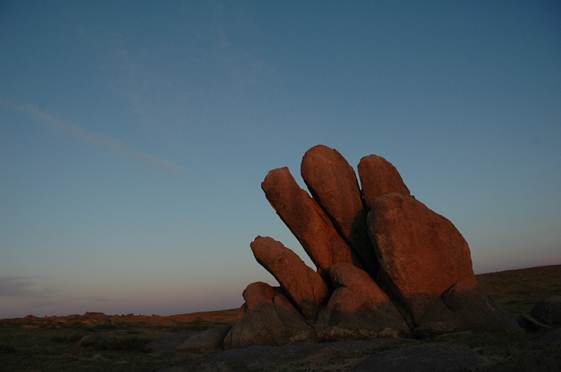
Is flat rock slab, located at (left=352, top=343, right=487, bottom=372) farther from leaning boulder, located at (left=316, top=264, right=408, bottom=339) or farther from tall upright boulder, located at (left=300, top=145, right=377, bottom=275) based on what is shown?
tall upright boulder, located at (left=300, top=145, right=377, bottom=275)

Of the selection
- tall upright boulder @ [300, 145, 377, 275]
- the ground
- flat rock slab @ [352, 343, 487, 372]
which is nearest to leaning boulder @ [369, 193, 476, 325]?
the ground

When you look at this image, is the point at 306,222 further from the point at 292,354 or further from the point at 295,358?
the point at 295,358

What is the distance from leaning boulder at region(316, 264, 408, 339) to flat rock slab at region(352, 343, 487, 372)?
213 inches

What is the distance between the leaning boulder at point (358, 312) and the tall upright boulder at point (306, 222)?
3236mm

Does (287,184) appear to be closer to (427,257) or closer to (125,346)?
(427,257)

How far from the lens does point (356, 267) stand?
899 inches

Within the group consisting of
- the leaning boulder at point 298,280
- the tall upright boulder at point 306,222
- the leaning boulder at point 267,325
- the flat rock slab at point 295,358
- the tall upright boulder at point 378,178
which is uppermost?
the tall upright boulder at point 378,178

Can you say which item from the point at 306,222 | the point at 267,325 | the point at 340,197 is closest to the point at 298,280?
→ the point at 267,325

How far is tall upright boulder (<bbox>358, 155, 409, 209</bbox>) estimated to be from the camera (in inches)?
990

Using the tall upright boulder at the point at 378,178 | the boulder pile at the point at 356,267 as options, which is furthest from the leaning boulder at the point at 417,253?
the tall upright boulder at the point at 378,178

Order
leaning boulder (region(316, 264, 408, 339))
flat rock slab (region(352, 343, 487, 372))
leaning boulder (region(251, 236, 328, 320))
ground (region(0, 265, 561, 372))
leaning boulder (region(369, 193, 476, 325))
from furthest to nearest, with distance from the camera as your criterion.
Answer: leaning boulder (region(251, 236, 328, 320)), leaning boulder (region(369, 193, 476, 325)), leaning boulder (region(316, 264, 408, 339)), ground (region(0, 265, 561, 372)), flat rock slab (region(352, 343, 487, 372))

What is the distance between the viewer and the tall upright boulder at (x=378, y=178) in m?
25.2

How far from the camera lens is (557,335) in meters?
14.6

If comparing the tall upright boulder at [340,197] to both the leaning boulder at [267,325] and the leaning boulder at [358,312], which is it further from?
the leaning boulder at [267,325]
